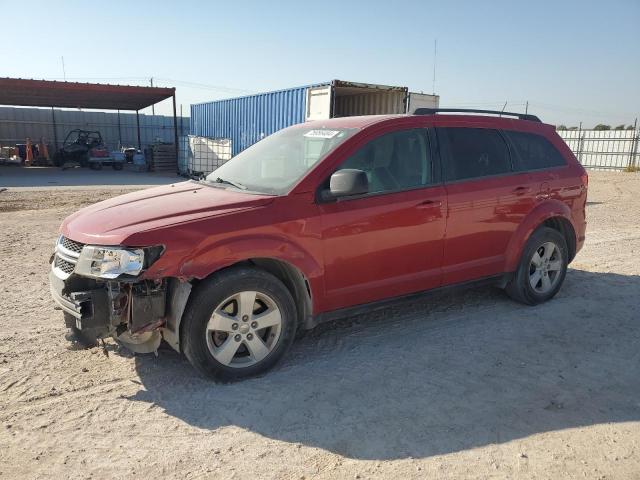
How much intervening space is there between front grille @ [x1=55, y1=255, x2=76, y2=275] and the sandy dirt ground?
0.67 metres

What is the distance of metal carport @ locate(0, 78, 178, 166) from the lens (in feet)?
79.0

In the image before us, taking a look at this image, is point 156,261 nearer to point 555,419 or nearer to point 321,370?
point 321,370

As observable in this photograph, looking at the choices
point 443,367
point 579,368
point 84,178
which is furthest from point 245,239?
point 84,178

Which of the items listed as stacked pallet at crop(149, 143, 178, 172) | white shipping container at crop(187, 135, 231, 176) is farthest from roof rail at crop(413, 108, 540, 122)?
stacked pallet at crop(149, 143, 178, 172)

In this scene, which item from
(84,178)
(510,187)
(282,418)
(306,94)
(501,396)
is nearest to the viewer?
(282,418)

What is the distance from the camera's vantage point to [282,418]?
3082 millimetres

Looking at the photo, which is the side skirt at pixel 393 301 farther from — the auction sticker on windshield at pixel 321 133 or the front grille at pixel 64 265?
the front grille at pixel 64 265

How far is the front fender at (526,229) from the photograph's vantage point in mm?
4828

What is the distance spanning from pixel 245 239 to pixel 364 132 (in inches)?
53.6

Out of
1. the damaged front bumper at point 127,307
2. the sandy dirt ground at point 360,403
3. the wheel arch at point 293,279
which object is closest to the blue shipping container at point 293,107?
the sandy dirt ground at point 360,403

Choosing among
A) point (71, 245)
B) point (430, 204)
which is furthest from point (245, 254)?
point (430, 204)

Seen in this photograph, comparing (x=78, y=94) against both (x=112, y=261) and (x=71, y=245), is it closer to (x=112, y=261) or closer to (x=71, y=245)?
(x=71, y=245)

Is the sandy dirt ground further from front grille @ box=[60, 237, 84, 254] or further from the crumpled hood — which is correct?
the crumpled hood

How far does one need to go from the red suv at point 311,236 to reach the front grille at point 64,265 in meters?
0.02
